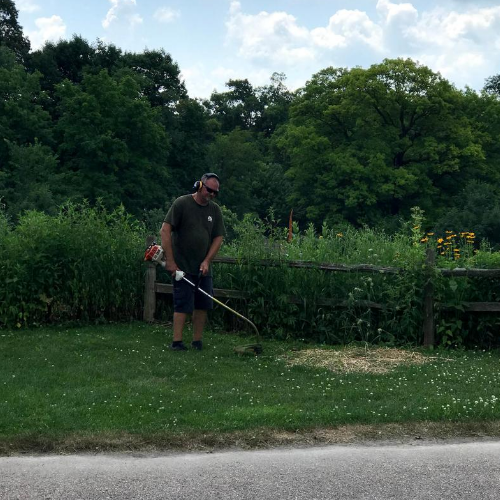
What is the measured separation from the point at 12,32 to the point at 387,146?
27.4 m

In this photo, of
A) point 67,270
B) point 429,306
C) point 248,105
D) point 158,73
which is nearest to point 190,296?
point 67,270

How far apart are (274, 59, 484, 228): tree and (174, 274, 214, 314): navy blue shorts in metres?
34.7

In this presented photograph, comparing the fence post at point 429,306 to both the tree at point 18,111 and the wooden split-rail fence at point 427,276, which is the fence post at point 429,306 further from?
the tree at point 18,111

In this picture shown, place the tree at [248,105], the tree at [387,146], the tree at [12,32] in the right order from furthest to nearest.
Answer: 1. the tree at [248,105]
2. the tree at [12,32]
3. the tree at [387,146]

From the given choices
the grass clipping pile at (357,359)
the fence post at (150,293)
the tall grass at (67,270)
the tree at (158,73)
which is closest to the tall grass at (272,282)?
the tall grass at (67,270)

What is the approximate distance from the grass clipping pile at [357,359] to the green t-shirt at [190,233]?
1771 millimetres

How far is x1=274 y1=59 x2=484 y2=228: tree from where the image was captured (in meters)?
44.0

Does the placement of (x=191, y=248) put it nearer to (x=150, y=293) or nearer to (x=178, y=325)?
(x=178, y=325)

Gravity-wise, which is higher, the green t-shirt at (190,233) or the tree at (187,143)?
the tree at (187,143)

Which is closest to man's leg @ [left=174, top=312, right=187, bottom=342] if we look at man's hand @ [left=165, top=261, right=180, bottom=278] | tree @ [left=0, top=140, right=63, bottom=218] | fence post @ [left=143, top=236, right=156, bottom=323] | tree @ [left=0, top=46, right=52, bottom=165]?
man's hand @ [left=165, top=261, right=180, bottom=278]

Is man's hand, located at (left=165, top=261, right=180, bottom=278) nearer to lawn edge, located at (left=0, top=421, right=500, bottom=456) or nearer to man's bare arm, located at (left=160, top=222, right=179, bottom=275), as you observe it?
man's bare arm, located at (left=160, top=222, right=179, bottom=275)

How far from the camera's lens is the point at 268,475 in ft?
14.7

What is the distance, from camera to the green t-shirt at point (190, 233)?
8.94m

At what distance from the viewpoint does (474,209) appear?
38.2m
